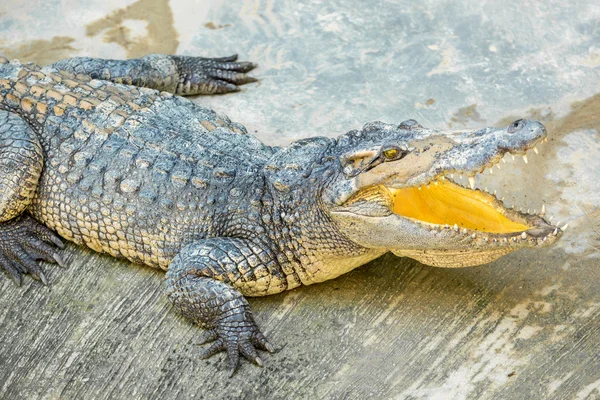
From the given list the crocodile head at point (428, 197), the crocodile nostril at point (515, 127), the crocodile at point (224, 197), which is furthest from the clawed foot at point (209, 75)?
the crocodile nostril at point (515, 127)

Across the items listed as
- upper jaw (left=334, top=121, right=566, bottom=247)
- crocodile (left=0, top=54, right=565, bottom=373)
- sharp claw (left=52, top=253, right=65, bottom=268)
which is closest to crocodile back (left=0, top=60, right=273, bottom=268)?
crocodile (left=0, top=54, right=565, bottom=373)

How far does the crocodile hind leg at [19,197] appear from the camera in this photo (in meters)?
4.53

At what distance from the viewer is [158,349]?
404 centimetres

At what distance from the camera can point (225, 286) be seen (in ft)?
13.3

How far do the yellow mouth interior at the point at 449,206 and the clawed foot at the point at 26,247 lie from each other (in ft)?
6.71

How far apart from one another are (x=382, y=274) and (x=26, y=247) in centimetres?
209

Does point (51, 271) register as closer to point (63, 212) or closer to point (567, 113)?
point (63, 212)

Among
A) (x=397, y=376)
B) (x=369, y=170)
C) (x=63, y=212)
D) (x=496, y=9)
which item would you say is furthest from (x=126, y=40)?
(x=397, y=376)

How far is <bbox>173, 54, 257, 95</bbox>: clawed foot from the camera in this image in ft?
19.4

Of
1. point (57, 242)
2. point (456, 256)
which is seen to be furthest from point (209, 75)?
point (456, 256)

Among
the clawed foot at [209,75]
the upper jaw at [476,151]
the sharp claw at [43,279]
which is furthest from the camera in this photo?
the clawed foot at [209,75]

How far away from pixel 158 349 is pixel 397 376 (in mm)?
1218

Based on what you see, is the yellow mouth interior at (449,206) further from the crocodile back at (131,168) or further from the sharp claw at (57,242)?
the sharp claw at (57,242)

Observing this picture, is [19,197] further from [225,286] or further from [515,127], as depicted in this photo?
[515,127]
